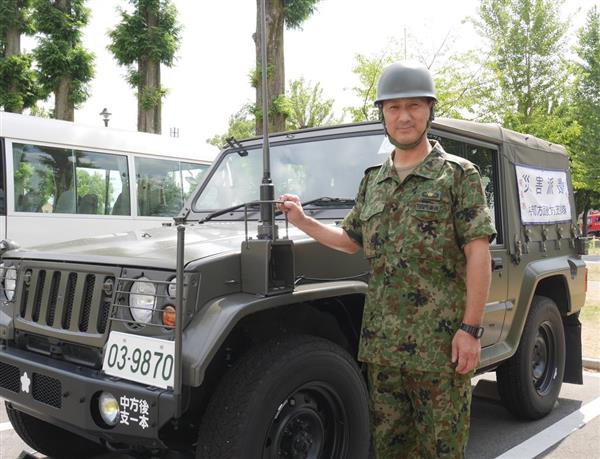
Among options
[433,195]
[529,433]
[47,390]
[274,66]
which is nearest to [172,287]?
[47,390]

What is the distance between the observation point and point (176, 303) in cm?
230

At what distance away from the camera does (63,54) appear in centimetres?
1630

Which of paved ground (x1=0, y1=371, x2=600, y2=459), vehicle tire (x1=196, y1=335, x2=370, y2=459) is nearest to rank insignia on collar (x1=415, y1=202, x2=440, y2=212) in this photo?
vehicle tire (x1=196, y1=335, x2=370, y2=459)

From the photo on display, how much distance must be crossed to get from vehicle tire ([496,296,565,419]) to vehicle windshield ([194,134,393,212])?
1.80 metres

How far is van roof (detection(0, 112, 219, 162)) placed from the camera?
8.90 metres

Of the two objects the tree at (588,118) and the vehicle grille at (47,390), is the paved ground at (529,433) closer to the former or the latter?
the vehicle grille at (47,390)

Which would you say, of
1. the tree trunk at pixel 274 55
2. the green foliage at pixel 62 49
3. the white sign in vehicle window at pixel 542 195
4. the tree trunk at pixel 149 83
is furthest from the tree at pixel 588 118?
the white sign in vehicle window at pixel 542 195

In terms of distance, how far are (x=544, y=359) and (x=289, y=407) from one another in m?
2.90

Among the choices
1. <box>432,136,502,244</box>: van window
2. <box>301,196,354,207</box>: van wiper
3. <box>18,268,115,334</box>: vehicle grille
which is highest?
<box>432,136,502,244</box>: van window

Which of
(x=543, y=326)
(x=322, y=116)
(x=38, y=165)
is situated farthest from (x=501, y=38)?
(x=543, y=326)

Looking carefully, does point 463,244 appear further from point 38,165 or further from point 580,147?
point 580,147

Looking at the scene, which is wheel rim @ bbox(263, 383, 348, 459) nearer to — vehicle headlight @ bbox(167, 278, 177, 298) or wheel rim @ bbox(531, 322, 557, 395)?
vehicle headlight @ bbox(167, 278, 177, 298)

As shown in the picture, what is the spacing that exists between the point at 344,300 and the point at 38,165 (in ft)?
24.4

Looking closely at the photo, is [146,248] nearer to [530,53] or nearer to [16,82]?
[16,82]
